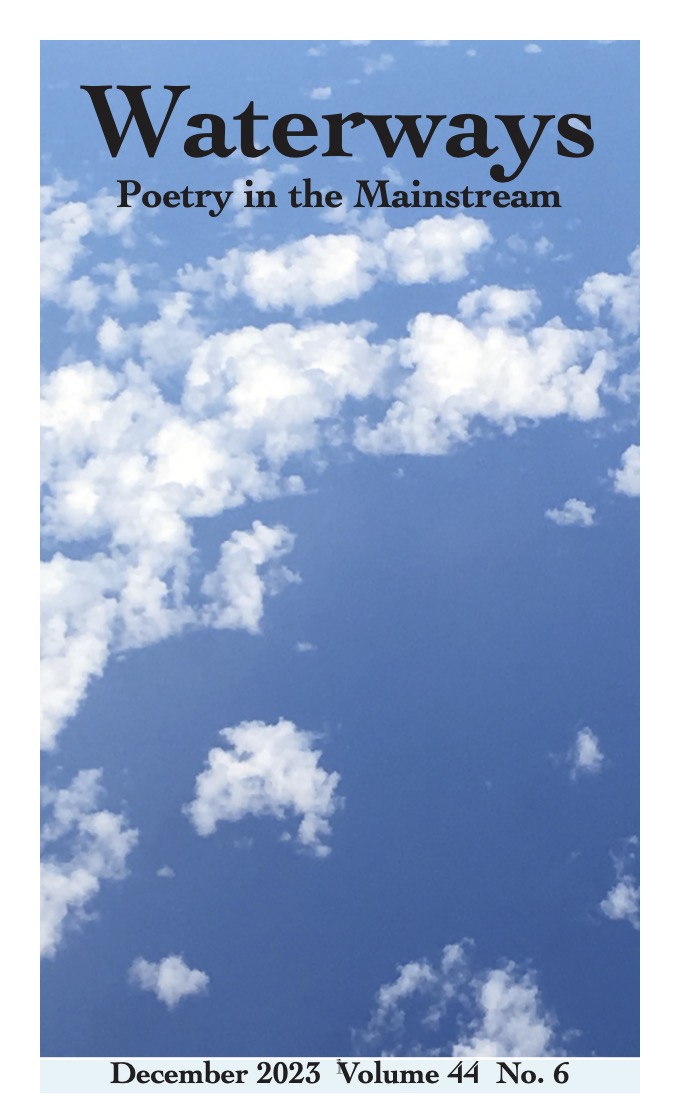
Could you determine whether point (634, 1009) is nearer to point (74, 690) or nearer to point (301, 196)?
point (74, 690)

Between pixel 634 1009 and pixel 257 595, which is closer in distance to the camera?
pixel 634 1009

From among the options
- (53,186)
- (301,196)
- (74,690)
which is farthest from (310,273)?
(74,690)

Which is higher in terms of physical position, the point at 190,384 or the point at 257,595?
the point at 190,384

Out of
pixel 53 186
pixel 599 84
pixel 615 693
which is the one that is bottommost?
pixel 615 693

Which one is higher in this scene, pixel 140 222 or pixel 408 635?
pixel 140 222

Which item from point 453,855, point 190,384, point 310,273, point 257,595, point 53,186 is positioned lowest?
point 453,855

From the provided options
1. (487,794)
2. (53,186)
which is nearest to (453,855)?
(487,794)

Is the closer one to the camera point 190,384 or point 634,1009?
point 634,1009

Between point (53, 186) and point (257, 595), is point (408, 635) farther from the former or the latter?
point (53, 186)
